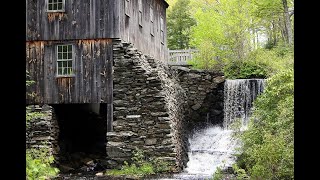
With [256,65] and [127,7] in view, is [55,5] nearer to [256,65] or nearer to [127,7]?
[127,7]

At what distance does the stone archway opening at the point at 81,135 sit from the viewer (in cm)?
1823

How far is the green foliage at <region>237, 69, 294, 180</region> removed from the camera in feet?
33.2

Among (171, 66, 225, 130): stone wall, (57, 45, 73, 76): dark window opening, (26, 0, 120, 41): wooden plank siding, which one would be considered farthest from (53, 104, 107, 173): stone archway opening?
(171, 66, 225, 130): stone wall

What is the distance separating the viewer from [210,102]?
984 inches

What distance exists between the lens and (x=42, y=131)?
684 inches

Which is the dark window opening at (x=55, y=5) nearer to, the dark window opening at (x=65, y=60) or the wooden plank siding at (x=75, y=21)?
the wooden plank siding at (x=75, y=21)

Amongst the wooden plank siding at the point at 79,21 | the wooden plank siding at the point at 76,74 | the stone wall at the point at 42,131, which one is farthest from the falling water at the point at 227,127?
the wooden plank siding at the point at 79,21

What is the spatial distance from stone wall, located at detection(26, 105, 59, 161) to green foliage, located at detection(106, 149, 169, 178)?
104 inches

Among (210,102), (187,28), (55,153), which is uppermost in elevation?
(187,28)

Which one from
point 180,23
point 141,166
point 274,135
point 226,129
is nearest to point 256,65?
point 226,129

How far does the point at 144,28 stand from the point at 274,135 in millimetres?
12375
